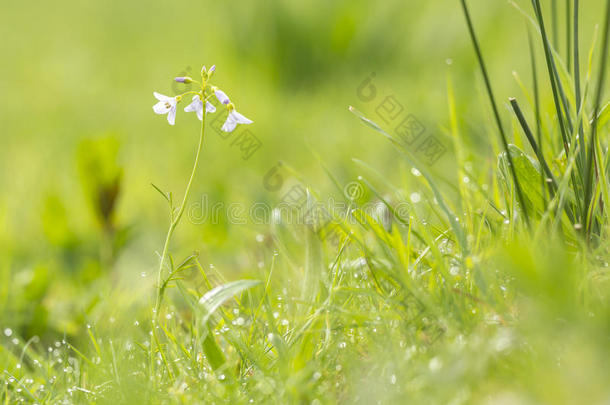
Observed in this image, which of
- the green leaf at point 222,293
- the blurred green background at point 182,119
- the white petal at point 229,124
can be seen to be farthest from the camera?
the blurred green background at point 182,119

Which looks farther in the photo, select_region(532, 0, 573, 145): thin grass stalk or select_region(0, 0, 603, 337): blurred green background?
select_region(0, 0, 603, 337): blurred green background

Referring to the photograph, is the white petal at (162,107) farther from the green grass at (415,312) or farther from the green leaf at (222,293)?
the green leaf at (222,293)

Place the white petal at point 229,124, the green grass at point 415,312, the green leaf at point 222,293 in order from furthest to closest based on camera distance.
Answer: the white petal at point 229,124 → the green leaf at point 222,293 → the green grass at point 415,312

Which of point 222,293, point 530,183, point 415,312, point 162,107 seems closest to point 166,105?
point 162,107

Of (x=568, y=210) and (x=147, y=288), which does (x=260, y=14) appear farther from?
(x=568, y=210)

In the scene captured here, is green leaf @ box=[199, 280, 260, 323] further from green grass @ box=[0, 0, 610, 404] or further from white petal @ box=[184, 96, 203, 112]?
white petal @ box=[184, 96, 203, 112]

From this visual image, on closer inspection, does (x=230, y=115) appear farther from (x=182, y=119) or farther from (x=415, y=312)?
(x=182, y=119)

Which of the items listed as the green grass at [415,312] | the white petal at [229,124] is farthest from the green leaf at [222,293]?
the white petal at [229,124]

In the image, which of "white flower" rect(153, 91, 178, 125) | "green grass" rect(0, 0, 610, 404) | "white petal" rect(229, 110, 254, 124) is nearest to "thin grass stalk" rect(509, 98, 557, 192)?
"green grass" rect(0, 0, 610, 404)
